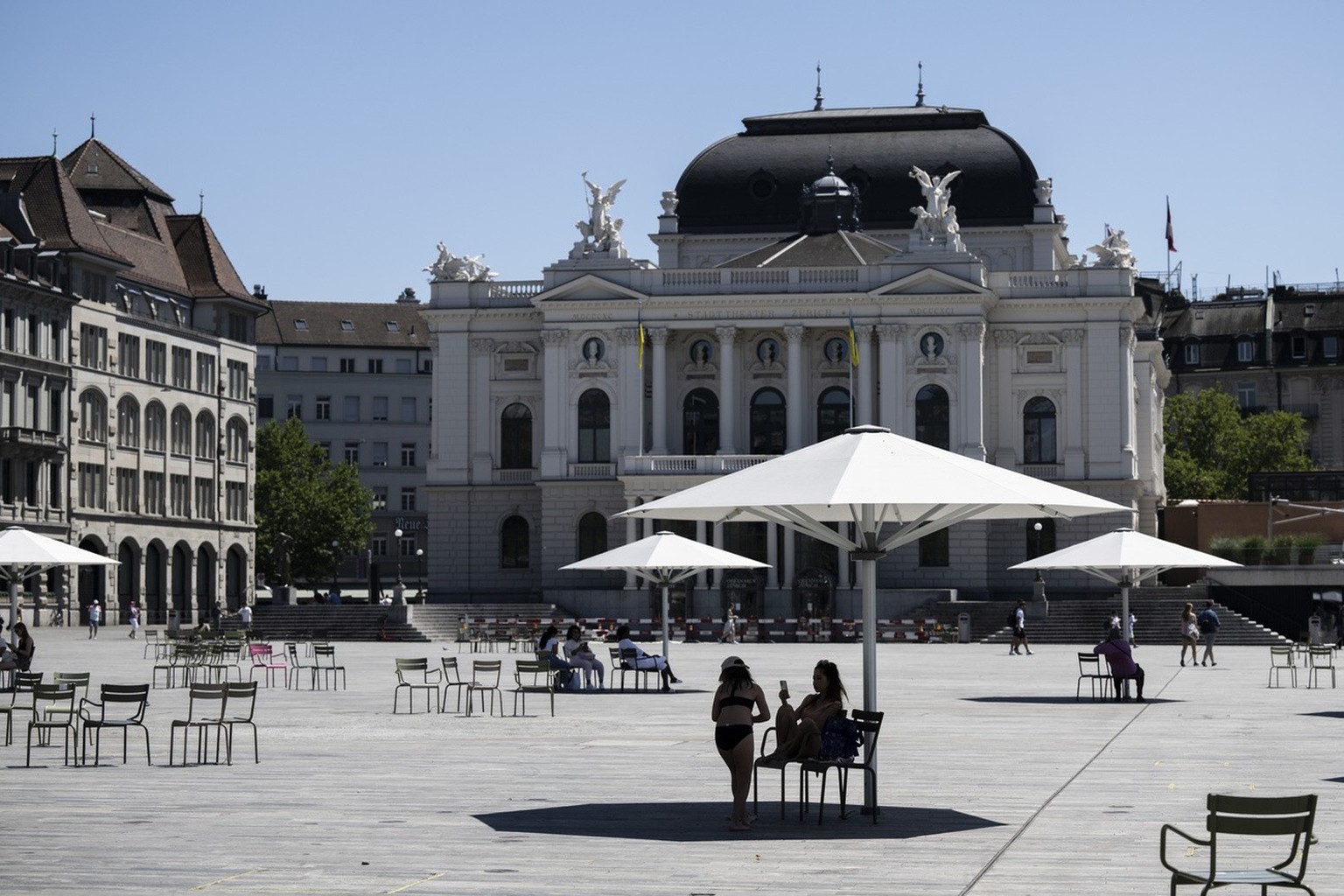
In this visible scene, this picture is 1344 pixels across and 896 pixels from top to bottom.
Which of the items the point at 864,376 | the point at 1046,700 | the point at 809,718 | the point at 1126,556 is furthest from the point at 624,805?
the point at 864,376

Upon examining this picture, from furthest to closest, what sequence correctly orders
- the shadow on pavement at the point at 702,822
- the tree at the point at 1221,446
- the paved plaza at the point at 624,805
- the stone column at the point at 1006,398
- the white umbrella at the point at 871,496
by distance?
the tree at the point at 1221,446 → the stone column at the point at 1006,398 → the white umbrella at the point at 871,496 → the shadow on pavement at the point at 702,822 → the paved plaza at the point at 624,805

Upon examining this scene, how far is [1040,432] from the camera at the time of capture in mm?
97312

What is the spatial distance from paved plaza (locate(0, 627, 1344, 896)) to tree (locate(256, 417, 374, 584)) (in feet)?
282

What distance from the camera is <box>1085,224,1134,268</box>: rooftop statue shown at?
96938mm

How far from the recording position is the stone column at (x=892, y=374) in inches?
3728

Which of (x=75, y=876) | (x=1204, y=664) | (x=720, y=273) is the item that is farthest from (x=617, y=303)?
(x=75, y=876)

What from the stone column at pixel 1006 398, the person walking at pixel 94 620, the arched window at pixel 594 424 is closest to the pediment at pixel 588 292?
the arched window at pixel 594 424

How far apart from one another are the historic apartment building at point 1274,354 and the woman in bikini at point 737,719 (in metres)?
118

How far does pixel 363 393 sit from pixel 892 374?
62223 millimetres

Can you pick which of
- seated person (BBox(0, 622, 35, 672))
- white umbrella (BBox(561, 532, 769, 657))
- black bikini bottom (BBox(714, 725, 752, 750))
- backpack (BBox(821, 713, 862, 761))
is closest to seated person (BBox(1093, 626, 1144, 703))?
white umbrella (BBox(561, 532, 769, 657))

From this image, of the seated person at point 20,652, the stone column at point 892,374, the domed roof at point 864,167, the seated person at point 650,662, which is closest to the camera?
the seated person at point 20,652

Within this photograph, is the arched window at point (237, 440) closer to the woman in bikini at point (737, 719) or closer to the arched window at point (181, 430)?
the arched window at point (181, 430)

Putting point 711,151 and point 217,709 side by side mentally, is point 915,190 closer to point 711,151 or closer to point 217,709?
point 711,151

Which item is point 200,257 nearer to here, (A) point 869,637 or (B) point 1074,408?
(B) point 1074,408
